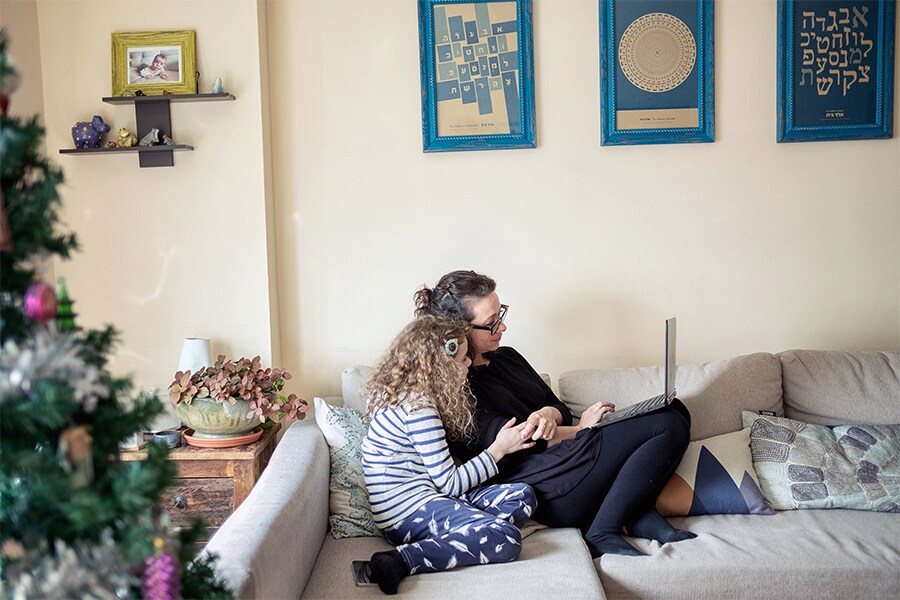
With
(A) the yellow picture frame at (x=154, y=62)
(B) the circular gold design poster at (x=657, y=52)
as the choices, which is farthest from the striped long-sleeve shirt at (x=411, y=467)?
(B) the circular gold design poster at (x=657, y=52)

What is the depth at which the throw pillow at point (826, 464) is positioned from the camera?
245 centimetres

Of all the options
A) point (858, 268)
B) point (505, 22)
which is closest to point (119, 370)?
point (505, 22)

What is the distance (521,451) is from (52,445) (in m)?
1.54

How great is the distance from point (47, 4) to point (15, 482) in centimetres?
212

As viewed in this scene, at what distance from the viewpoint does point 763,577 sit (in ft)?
6.94

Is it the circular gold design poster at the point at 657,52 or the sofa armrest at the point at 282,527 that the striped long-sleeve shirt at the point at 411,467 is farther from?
the circular gold design poster at the point at 657,52

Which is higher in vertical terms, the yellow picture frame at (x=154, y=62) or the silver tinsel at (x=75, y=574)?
the yellow picture frame at (x=154, y=62)

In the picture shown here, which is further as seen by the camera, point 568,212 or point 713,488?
point 568,212

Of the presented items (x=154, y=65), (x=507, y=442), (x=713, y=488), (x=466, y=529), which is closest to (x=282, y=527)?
(x=466, y=529)

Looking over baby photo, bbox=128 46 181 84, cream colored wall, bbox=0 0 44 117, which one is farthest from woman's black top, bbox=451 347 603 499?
cream colored wall, bbox=0 0 44 117

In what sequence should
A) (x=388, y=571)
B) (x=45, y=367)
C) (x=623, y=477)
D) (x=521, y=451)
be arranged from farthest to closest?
1. (x=521, y=451)
2. (x=623, y=477)
3. (x=388, y=571)
4. (x=45, y=367)

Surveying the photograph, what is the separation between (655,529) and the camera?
2334 mm

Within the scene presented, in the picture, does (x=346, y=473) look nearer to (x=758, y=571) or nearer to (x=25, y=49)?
(x=758, y=571)

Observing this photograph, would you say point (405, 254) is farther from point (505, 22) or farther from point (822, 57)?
point (822, 57)
